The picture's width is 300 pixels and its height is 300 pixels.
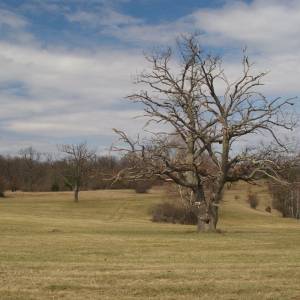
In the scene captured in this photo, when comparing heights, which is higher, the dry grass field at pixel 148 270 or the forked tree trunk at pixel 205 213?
the forked tree trunk at pixel 205 213

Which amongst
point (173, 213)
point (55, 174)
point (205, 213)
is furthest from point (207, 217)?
point (55, 174)

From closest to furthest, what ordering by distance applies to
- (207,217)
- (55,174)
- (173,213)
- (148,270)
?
(148,270)
(207,217)
(173,213)
(55,174)

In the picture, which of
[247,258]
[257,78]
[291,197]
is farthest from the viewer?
[291,197]

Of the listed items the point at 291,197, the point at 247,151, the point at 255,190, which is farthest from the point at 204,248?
the point at 255,190

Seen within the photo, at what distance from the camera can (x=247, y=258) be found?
1666 centimetres

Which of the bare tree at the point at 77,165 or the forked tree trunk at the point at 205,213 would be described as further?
the bare tree at the point at 77,165

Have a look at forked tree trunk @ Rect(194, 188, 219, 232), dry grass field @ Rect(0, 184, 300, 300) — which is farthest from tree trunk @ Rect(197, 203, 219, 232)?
dry grass field @ Rect(0, 184, 300, 300)

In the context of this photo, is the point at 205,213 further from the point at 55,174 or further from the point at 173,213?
the point at 55,174

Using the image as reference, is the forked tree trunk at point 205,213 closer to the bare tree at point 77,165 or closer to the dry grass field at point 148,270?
the dry grass field at point 148,270

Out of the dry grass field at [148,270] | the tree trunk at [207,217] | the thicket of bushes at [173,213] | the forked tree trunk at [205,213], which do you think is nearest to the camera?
the dry grass field at [148,270]

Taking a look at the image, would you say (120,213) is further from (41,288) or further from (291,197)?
(41,288)

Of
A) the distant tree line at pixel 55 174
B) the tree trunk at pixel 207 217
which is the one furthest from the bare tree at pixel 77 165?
the tree trunk at pixel 207 217

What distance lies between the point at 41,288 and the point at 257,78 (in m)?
22.3

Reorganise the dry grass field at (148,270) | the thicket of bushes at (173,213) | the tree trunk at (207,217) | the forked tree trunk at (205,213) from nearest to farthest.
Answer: the dry grass field at (148,270) < the forked tree trunk at (205,213) < the tree trunk at (207,217) < the thicket of bushes at (173,213)
